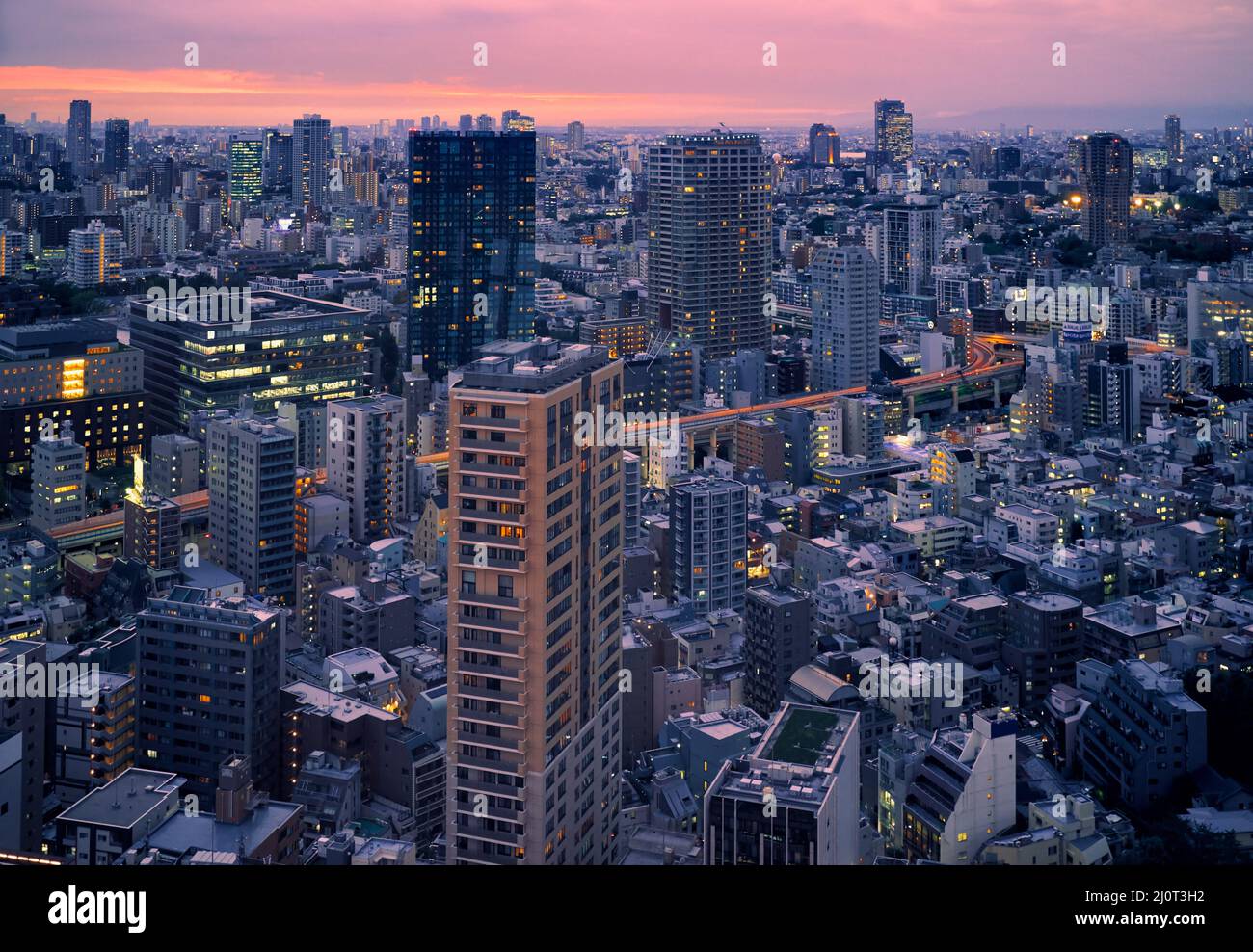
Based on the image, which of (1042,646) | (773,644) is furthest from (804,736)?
(1042,646)

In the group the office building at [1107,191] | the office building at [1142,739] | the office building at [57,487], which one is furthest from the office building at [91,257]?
the office building at [1107,191]

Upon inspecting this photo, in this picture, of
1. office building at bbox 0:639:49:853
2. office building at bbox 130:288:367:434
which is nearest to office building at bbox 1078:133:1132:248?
office building at bbox 130:288:367:434

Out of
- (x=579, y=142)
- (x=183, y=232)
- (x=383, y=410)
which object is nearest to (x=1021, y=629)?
(x=383, y=410)

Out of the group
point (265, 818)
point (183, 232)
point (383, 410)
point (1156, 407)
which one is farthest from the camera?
point (183, 232)

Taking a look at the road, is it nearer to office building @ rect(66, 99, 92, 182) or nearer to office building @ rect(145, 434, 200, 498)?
office building @ rect(145, 434, 200, 498)

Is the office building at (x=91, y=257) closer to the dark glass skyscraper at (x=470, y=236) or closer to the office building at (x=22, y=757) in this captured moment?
the dark glass skyscraper at (x=470, y=236)
